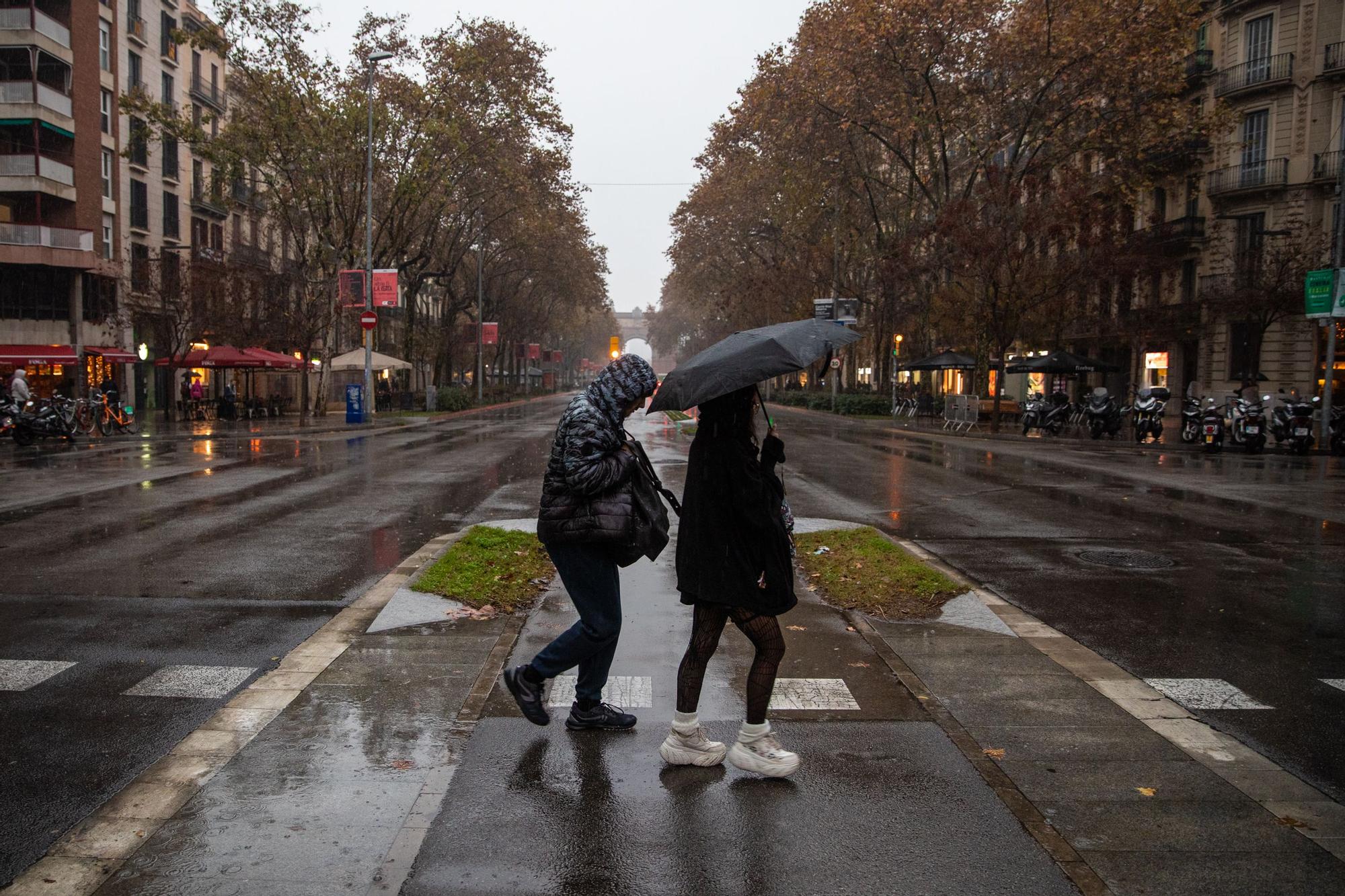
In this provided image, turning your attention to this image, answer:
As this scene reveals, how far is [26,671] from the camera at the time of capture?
18.1 ft

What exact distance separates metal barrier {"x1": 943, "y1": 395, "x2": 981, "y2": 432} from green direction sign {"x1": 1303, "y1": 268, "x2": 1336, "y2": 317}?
34.9 feet

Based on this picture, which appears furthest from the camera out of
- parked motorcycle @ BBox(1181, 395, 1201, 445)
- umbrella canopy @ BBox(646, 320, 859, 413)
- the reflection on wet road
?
parked motorcycle @ BBox(1181, 395, 1201, 445)

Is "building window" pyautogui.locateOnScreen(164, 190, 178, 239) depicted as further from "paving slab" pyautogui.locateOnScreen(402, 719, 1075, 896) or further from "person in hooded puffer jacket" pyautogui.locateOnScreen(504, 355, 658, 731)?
"paving slab" pyautogui.locateOnScreen(402, 719, 1075, 896)

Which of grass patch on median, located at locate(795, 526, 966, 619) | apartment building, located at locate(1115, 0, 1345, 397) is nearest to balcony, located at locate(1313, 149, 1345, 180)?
apartment building, located at locate(1115, 0, 1345, 397)

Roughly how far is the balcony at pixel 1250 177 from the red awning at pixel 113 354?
40889mm

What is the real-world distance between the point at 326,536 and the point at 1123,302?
3954cm

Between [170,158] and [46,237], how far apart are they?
11.0 metres

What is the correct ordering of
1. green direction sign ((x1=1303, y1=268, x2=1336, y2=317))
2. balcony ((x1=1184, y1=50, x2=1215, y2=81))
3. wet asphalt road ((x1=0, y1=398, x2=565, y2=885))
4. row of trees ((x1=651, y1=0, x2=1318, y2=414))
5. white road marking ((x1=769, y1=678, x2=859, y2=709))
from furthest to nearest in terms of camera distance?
balcony ((x1=1184, y1=50, x2=1215, y2=81))
row of trees ((x1=651, y1=0, x2=1318, y2=414))
green direction sign ((x1=1303, y1=268, x2=1336, y2=317))
white road marking ((x1=769, y1=678, x2=859, y2=709))
wet asphalt road ((x1=0, y1=398, x2=565, y2=885))

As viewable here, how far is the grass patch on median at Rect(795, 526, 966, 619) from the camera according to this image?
7.14 metres

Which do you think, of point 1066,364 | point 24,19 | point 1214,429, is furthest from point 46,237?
point 1214,429

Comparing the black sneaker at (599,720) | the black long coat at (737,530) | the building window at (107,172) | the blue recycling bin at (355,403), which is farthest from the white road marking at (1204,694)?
the building window at (107,172)

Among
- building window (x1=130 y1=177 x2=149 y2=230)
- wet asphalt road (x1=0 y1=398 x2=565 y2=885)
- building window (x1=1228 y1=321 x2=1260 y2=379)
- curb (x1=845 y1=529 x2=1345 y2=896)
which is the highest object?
building window (x1=130 y1=177 x2=149 y2=230)

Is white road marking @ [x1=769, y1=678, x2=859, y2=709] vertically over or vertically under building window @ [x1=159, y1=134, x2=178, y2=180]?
under

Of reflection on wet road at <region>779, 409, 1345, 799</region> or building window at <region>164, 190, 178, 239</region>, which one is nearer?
reflection on wet road at <region>779, 409, 1345, 799</region>
